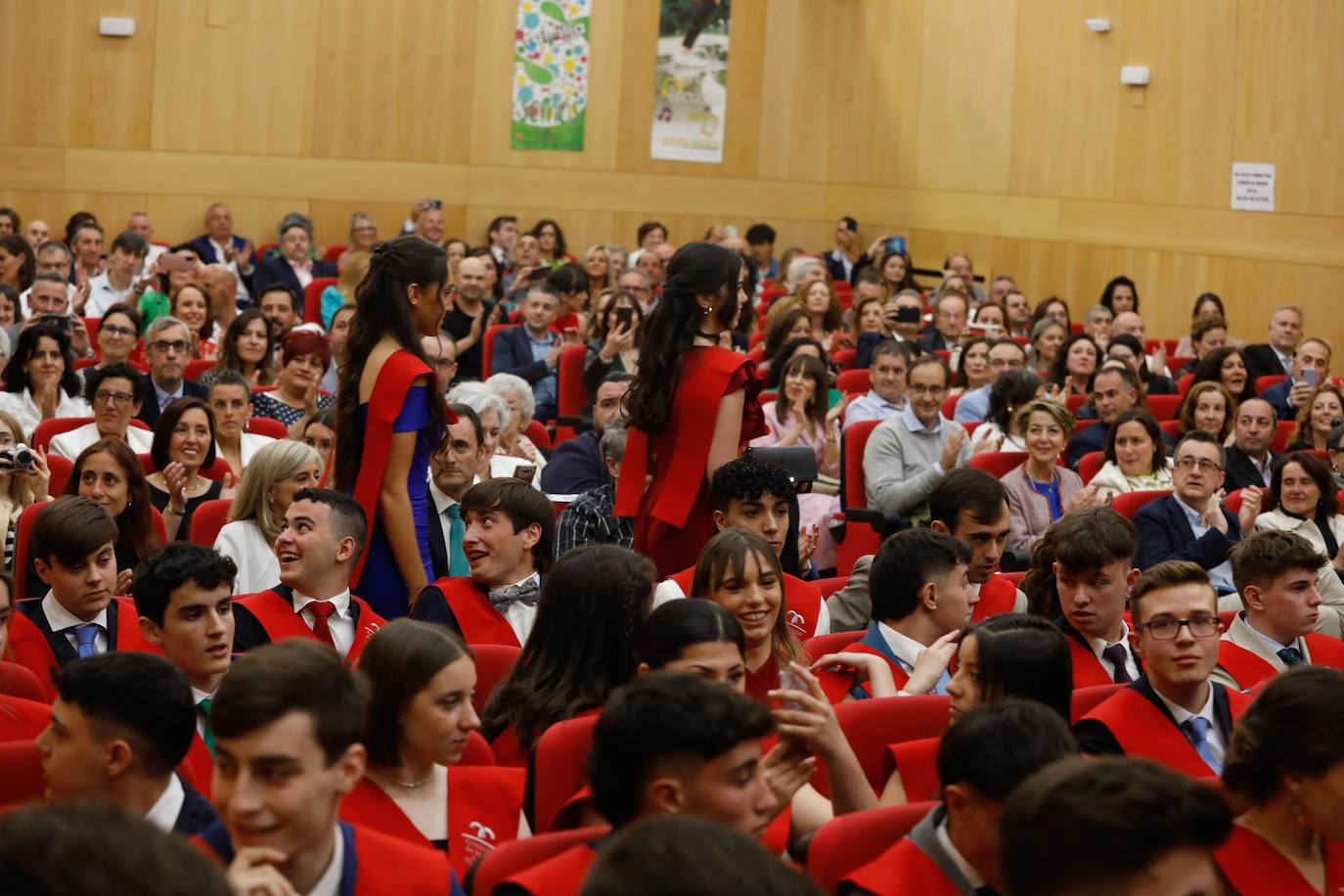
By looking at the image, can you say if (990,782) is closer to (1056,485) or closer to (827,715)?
(827,715)

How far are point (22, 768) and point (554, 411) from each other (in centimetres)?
618

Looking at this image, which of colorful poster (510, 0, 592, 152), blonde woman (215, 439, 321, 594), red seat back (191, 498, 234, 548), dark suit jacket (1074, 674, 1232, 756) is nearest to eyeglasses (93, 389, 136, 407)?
red seat back (191, 498, 234, 548)

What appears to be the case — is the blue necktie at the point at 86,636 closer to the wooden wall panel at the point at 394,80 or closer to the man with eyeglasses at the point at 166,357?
the man with eyeglasses at the point at 166,357

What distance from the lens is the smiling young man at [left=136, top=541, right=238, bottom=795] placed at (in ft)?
10.9

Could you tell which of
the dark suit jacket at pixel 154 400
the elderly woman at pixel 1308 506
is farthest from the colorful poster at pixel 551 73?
the elderly woman at pixel 1308 506

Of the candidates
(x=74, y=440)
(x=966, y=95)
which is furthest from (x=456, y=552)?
(x=966, y=95)

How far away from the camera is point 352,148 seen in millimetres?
13562

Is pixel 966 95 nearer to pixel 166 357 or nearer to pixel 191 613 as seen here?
pixel 166 357

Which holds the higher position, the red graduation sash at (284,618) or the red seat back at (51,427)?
the red seat back at (51,427)

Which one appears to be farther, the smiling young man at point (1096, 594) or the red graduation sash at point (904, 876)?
the smiling young man at point (1096, 594)

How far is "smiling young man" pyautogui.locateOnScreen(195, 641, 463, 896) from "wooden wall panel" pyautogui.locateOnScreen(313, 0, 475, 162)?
1175 centimetres

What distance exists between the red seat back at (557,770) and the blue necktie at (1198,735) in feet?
4.21

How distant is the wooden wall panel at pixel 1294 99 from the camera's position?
10.8m

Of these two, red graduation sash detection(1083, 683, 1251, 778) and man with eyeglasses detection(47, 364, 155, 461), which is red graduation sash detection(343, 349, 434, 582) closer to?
red graduation sash detection(1083, 683, 1251, 778)
